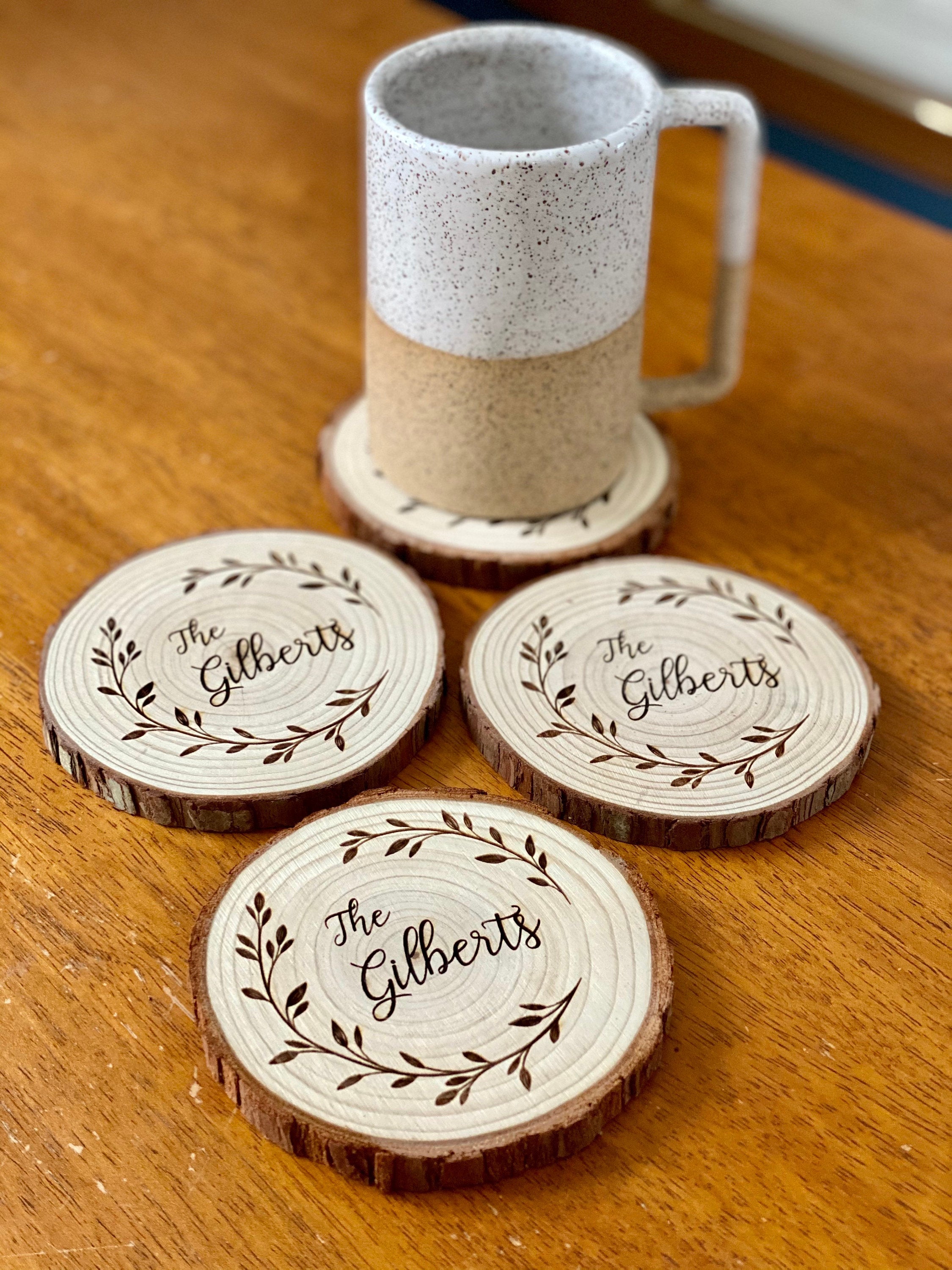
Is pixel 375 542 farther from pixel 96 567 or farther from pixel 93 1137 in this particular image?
pixel 93 1137

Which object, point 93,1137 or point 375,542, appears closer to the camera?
point 93,1137

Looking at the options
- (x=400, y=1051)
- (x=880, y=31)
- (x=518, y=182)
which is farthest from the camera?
(x=880, y=31)

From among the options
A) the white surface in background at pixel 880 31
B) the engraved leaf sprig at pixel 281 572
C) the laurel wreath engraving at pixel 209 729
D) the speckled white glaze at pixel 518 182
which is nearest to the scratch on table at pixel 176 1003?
the laurel wreath engraving at pixel 209 729

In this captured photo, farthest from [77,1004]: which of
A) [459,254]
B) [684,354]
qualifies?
[684,354]

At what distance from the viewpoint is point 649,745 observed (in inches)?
23.3

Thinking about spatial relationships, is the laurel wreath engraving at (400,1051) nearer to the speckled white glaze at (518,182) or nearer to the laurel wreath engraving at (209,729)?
the laurel wreath engraving at (209,729)

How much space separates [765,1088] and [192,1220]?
Answer: 22cm

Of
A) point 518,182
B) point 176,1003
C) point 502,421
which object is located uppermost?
point 518,182

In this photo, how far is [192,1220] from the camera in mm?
470

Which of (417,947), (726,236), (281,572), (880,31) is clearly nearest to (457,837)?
(417,947)

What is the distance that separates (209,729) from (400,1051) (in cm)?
18

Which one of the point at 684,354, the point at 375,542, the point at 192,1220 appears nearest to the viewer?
the point at 192,1220

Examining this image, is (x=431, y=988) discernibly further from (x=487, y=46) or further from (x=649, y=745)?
(x=487, y=46)

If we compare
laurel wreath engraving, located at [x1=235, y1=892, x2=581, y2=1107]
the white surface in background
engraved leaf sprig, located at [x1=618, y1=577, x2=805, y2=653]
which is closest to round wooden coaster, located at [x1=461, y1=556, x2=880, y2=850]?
engraved leaf sprig, located at [x1=618, y1=577, x2=805, y2=653]
